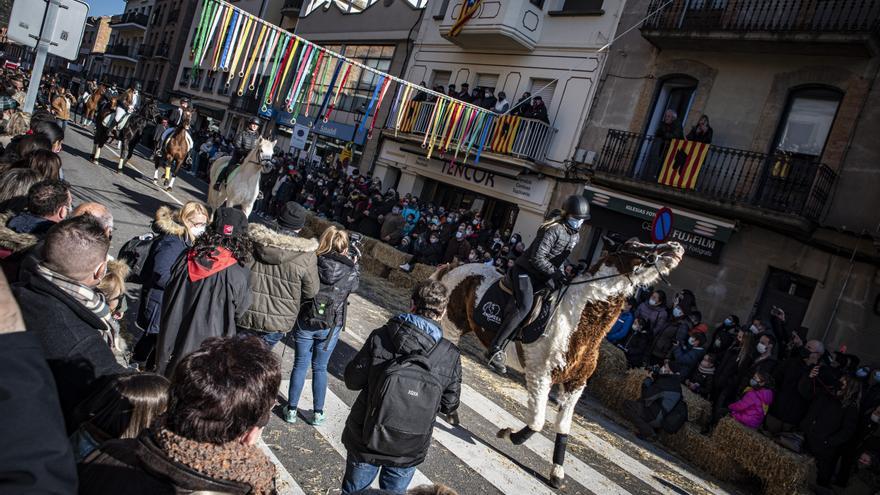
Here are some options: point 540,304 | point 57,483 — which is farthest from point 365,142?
point 57,483

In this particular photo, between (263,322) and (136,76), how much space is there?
207 ft

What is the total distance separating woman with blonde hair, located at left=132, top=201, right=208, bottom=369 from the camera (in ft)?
15.1

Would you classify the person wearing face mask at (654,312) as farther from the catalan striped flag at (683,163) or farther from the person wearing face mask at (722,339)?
the catalan striped flag at (683,163)

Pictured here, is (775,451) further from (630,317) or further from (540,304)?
(630,317)

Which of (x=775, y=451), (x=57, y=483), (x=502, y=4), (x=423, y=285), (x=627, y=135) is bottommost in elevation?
(x=775, y=451)

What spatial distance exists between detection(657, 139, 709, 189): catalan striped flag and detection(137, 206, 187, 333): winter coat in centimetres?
1234

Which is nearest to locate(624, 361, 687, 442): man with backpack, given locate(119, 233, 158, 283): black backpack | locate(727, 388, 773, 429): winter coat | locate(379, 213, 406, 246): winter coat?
locate(727, 388, 773, 429): winter coat

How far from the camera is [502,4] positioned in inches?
722

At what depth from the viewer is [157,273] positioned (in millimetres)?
4570

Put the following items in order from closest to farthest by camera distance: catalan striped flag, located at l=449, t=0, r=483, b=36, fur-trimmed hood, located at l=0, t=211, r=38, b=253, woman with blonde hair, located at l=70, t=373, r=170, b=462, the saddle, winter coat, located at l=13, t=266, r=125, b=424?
woman with blonde hair, located at l=70, t=373, r=170, b=462
winter coat, located at l=13, t=266, r=125, b=424
fur-trimmed hood, located at l=0, t=211, r=38, b=253
the saddle
catalan striped flag, located at l=449, t=0, r=483, b=36

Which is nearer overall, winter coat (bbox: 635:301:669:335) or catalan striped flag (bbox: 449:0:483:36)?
winter coat (bbox: 635:301:669:335)

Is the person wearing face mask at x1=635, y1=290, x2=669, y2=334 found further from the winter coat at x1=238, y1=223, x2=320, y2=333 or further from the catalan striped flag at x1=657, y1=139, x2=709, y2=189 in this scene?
the winter coat at x1=238, y1=223, x2=320, y2=333

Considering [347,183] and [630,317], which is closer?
[630,317]

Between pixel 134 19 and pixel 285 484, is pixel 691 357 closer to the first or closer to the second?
pixel 285 484
